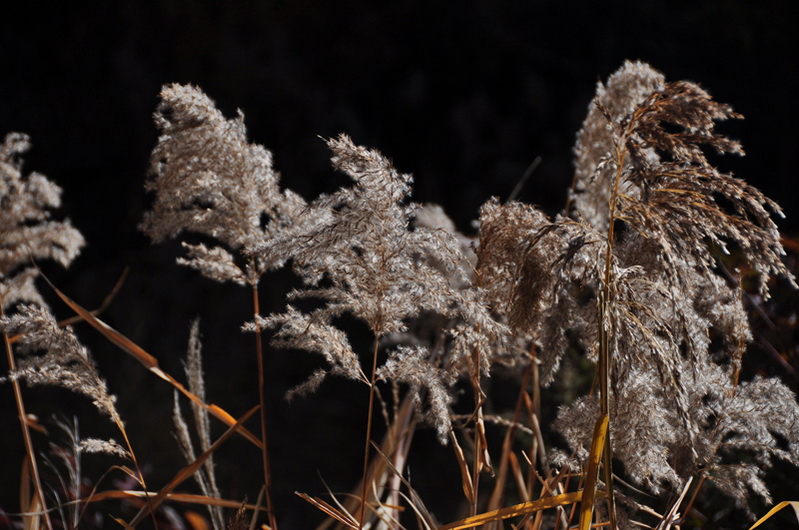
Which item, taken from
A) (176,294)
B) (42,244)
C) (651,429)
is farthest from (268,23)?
(651,429)

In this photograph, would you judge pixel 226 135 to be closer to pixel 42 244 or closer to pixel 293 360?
pixel 42 244

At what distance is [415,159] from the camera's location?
3.64m

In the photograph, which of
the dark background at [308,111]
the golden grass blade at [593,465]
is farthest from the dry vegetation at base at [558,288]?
the dark background at [308,111]

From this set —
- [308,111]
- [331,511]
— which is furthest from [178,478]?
[308,111]

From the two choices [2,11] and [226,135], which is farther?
Result: [2,11]

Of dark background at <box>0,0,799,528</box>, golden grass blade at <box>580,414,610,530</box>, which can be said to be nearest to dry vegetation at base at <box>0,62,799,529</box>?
golden grass blade at <box>580,414,610,530</box>

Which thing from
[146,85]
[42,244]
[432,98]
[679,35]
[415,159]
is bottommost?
[42,244]

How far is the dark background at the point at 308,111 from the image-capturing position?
3365mm

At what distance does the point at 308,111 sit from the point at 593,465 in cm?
326

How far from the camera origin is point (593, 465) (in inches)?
30.0

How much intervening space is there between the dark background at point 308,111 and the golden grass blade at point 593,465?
2.26 m

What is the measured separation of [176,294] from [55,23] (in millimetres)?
1711

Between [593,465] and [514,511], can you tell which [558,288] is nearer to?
[593,465]

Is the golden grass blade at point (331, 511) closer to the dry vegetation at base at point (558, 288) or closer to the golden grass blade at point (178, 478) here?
the dry vegetation at base at point (558, 288)
